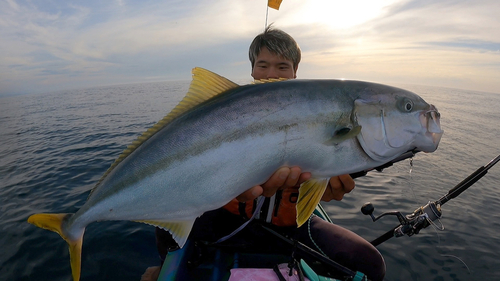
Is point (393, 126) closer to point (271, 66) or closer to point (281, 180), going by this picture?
point (281, 180)

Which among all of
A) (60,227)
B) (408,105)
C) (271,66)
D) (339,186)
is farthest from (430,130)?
(60,227)

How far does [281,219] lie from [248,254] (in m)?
0.62

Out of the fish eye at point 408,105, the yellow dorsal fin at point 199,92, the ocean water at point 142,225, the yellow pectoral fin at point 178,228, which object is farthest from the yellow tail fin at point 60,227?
the fish eye at point 408,105

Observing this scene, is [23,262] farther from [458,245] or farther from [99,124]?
[99,124]

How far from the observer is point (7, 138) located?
13.6 meters

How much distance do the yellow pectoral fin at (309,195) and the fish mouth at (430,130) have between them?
84cm

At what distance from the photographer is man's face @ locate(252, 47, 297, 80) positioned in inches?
159

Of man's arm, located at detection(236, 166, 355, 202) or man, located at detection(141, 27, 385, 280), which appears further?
man, located at detection(141, 27, 385, 280)

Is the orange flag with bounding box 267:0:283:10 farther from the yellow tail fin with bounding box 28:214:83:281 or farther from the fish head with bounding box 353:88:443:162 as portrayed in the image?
the yellow tail fin with bounding box 28:214:83:281

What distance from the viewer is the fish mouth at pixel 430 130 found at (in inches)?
77.6

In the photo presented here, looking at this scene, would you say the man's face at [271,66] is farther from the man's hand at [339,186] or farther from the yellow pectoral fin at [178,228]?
the yellow pectoral fin at [178,228]

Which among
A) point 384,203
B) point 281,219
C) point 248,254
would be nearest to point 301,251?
point 281,219

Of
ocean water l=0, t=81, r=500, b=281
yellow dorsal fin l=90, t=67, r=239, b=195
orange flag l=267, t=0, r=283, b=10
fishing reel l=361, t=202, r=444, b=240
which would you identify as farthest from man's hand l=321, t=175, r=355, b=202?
orange flag l=267, t=0, r=283, b=10

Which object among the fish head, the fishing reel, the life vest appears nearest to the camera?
the fish head
